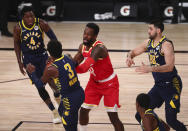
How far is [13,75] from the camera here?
25.1 ft

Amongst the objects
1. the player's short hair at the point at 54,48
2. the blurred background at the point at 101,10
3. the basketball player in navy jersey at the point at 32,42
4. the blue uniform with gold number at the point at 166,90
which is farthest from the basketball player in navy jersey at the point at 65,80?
the blurred background at the point at 101,10

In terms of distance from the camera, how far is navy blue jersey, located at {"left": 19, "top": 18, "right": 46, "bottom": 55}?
16.9 ft

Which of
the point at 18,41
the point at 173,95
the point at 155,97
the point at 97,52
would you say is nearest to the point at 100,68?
the point at 97,52

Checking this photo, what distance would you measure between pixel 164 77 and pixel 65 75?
1262mm

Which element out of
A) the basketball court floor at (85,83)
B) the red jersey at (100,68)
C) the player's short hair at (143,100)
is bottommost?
the basketball court floor at (85,83)

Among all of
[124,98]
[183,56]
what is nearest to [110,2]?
[183,56]

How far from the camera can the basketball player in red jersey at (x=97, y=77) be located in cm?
417

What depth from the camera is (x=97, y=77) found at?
14.3ft

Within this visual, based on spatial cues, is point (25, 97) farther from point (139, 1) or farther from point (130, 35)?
point (139, 1)

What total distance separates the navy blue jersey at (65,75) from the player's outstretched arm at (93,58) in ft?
0.44

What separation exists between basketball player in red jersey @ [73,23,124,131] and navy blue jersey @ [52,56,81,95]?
18 cm

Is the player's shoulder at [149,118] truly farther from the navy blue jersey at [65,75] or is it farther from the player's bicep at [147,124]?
the navy blue jersey at [65,75]

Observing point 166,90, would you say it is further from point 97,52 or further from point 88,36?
point 88,36

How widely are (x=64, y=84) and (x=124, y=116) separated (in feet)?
5.84
